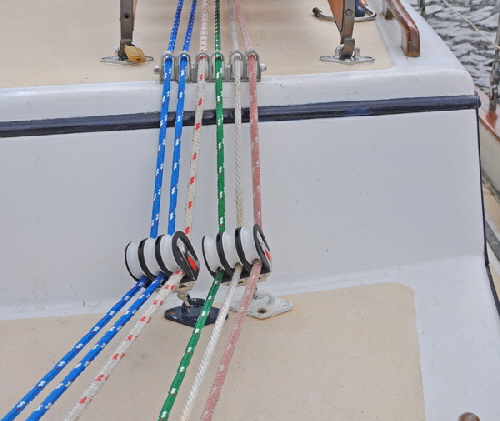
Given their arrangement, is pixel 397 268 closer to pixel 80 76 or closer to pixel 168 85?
pixel 168 85

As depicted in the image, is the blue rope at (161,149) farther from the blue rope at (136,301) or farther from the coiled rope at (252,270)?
the coiled rope at (252,270)

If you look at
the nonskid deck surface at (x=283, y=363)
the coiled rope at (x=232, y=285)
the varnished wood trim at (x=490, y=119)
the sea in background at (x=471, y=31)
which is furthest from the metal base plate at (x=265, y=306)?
the sea in background at (x=471, y=31)

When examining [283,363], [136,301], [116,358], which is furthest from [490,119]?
[116,358]

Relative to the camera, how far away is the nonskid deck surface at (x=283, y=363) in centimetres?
86

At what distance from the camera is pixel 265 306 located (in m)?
1.04

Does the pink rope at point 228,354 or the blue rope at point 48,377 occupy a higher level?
the pink rope at point 228,354

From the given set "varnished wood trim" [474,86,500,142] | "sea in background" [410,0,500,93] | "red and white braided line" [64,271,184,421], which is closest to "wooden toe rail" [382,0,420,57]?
"red and white braided line" [64,271,184,421]

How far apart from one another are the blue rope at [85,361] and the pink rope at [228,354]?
14 centimetres

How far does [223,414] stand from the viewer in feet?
2.81

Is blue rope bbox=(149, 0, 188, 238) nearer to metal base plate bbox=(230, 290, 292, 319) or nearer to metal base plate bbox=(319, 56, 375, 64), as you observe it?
metal base plate bbox=(230, 290, 292, 319)

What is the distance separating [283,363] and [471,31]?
3865 mm

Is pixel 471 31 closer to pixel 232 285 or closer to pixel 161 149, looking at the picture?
pixel 161 149

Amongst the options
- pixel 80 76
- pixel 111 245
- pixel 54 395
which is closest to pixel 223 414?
pixel 54 395

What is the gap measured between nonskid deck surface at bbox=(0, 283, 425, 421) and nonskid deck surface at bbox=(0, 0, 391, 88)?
0.45 metres
